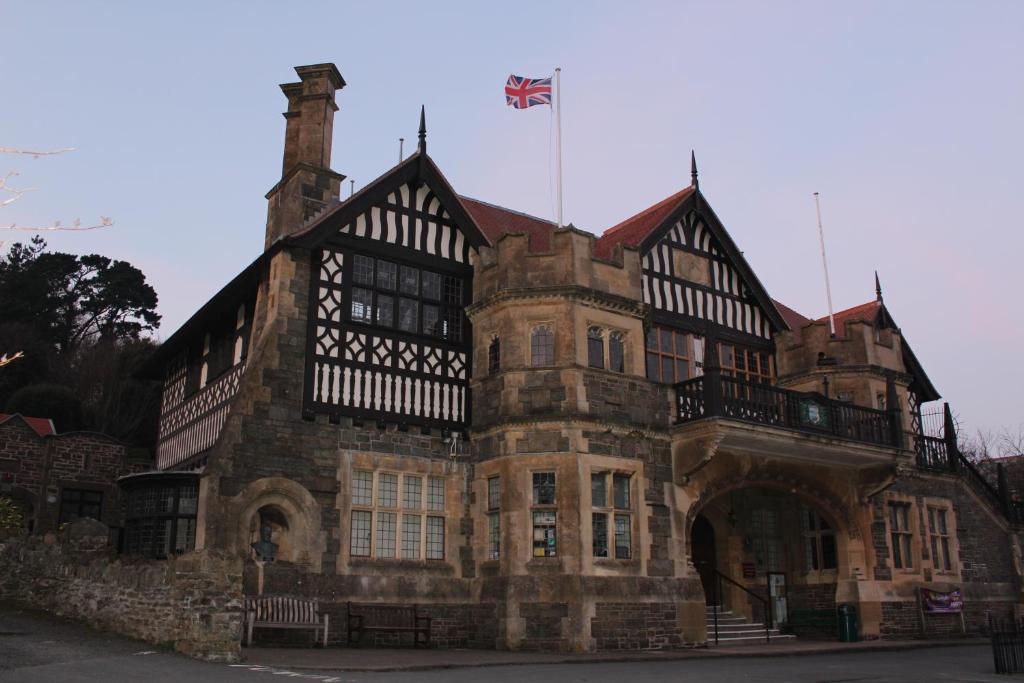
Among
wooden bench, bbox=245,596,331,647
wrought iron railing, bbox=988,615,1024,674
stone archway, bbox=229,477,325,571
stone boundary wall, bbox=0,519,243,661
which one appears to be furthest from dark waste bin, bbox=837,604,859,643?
stone boundary wall, bbox=0,519,243,661

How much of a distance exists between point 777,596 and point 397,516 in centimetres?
1010

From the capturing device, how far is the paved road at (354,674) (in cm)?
1027

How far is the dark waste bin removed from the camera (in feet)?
67.1

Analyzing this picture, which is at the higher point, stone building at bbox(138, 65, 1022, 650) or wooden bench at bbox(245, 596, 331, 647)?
stone building at bbox(138, 65, 1022, 650)

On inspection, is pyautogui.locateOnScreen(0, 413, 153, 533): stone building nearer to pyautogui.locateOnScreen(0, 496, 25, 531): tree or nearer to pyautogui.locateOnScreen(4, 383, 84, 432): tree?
pyautogui.locateOnScreen(0, 496, 25, 531): tree

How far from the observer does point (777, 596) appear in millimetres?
21984

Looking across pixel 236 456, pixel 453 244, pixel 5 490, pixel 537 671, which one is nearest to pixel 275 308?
pixel 236 456

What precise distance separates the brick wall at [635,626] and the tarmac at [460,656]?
41cm

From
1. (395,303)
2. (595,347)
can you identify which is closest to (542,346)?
(595,347)

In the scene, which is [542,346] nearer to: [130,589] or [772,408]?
[772,408]

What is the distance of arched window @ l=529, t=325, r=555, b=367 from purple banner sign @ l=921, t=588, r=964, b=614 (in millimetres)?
11797

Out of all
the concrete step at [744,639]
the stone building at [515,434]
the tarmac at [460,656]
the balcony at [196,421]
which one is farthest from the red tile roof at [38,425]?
the concrete step at [744,639]

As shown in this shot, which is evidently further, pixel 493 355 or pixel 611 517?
pixel 493 355

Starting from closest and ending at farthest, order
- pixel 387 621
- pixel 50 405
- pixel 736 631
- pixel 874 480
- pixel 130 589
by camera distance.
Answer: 1. pixel 130 589
2. pixel 387 621
3. pixel 736 631
4. pixel 874 480
5. pixel 50 405
